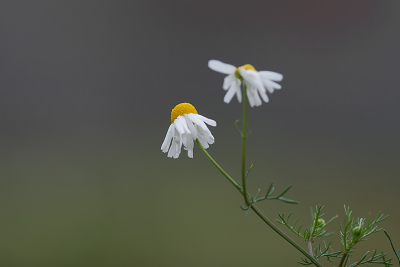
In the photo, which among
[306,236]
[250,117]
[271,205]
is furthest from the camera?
[250,117]

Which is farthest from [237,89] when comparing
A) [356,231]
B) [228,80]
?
[356,231]

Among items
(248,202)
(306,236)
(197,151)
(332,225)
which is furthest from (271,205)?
(248,202)

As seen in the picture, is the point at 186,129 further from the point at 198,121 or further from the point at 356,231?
the point at 356,231

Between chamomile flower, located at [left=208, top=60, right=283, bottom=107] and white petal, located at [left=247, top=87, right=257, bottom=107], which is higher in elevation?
chamomile flower, located at [left=208, top=60, right=283, bottom=107]

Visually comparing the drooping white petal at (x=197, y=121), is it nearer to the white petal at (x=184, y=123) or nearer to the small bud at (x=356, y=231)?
the white petal at (x=184, y=123)

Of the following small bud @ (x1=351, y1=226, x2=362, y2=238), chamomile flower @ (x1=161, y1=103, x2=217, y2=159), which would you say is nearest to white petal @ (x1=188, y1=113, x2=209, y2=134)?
chamomile flower @ (x1=161, y1=103, x2=217, y2=159)

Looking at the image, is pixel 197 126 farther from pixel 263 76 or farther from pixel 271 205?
pixel 271 205

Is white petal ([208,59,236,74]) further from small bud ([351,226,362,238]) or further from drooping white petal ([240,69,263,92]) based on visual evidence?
small bud ([351,226,362,238])
